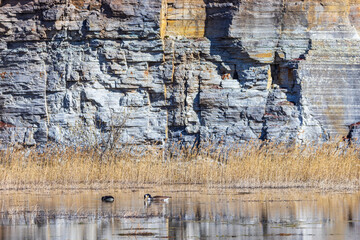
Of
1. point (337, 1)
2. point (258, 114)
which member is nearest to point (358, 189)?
point (258, 114)

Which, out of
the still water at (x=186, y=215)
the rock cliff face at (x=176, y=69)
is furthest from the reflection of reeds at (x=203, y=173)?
the rock cliff face at (x=176, y=69)

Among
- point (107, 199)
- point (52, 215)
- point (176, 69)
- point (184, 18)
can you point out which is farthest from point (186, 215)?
point (184, 18)

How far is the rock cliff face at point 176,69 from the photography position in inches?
812

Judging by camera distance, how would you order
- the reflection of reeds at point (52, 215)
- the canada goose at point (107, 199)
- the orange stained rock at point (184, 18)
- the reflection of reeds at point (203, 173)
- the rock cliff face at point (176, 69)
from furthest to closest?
the orange stained rock at point (184, 18)
the rock cliff face at point (176, 69)
the reflection of reeds at point (203, 173)
the canada goose at point (107, 199)
the reflection of reeds at point (52, 215)

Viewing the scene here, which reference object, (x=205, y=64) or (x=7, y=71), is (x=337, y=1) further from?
(x=7, y=71)

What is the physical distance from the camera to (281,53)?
68.5 ft

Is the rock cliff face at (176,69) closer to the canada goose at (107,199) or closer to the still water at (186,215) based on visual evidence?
the still water at (186,215)

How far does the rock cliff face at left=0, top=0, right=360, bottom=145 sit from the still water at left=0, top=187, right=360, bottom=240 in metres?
7.89

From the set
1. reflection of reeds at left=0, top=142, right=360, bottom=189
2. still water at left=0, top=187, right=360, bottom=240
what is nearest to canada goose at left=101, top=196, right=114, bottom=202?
still water at left=0, top=187, right=360, bottom=240

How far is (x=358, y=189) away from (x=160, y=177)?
4095mm

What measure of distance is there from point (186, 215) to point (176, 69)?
38.5 feet

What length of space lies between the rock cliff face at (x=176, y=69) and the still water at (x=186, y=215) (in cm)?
789

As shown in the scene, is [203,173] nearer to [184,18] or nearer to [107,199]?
[107,199]

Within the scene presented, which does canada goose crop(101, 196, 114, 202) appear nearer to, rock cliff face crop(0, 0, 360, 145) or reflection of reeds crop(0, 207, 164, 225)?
reflection of reeds crop(0, 207, 164, 225)
